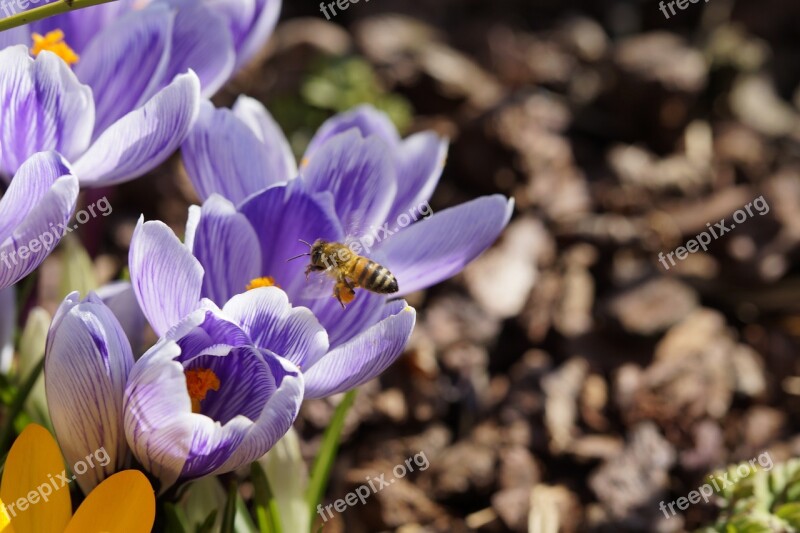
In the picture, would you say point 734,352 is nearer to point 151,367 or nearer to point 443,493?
point 443,493

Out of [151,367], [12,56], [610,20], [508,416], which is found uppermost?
[12,56]

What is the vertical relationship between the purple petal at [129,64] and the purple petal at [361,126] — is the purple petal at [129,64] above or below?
above

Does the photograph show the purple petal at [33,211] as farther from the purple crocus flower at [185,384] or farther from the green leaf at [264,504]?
the green leaf at [264,504]

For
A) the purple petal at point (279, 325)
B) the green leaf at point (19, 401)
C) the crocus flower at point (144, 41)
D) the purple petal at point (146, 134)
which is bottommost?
the green leaf at point (19, 401)

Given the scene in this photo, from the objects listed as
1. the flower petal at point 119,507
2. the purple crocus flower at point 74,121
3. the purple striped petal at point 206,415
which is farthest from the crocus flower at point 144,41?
the flower petal at point 119,507

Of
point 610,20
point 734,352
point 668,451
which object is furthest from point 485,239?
point 610,20

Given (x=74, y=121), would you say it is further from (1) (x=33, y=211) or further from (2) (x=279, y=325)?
(2) (x=279, y=325)
